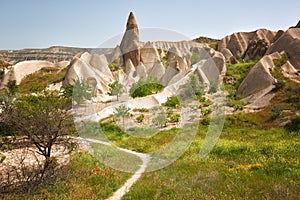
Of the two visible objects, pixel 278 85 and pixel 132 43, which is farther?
pixel 132 43

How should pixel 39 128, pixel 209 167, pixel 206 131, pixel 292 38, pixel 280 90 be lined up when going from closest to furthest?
1. pixel 209 167
2. pixel 39 128
3. pixel 206 131
4. pixel 280 90
5. pixel 292 38

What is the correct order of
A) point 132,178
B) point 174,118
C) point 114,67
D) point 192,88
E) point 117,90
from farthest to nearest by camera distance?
point 114,67, point 192,88, point 117,90, point 174,118, point 132,178

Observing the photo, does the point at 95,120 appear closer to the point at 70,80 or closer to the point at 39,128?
the point at 39,128

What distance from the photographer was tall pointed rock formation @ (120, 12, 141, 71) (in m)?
46.2

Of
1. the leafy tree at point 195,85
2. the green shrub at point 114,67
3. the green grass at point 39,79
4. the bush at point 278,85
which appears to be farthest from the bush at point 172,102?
the green grass at point 39,79

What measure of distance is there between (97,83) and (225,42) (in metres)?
44.9

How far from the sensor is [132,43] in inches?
1836

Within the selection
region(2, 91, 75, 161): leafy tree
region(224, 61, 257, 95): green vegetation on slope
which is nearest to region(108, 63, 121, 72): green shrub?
region(224, 61, 257, 95): green vegetation on slope

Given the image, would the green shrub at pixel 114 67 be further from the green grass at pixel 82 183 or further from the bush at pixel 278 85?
the green grass at pixel 82 183

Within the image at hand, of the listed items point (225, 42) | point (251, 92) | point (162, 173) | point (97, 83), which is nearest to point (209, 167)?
point (162, 173)

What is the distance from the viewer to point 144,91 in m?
33.4

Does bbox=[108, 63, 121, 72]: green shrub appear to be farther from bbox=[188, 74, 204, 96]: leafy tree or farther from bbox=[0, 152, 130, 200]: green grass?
bbox=[0, 152, 130, 200]: green grass

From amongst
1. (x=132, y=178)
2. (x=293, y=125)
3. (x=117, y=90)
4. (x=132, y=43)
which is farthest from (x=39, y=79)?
(x=132, y=178)

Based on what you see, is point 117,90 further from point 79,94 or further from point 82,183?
point 82,183
